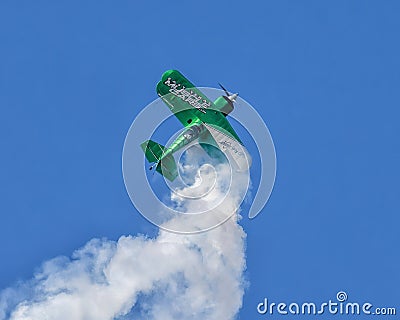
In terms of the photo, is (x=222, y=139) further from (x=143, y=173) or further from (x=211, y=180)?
(x=143, y=173)

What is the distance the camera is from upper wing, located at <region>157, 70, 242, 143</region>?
59688 millimetres

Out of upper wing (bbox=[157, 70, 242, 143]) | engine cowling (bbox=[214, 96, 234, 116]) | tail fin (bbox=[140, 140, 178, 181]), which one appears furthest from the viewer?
engine cowling (bbox=[214, 96, 234, 116])

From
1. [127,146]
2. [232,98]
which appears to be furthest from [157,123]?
[232,98]

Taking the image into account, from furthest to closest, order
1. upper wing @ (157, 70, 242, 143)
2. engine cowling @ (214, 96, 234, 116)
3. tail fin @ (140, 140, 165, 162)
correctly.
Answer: engine cowling @ (214, 96, 234, 116)
upper wing @ (157, 70, 242, 143)
tail fin @ (140, 140, 165, 162)

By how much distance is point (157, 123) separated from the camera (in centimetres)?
5784

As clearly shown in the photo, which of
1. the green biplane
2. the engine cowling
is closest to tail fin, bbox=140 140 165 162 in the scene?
the green biplane

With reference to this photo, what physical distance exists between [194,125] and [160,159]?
167 inches

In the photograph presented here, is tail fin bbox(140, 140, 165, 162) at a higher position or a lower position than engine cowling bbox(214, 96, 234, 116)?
lower

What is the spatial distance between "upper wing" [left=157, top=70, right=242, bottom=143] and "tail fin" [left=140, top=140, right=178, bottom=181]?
13.8 ft

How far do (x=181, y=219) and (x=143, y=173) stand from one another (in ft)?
15.4

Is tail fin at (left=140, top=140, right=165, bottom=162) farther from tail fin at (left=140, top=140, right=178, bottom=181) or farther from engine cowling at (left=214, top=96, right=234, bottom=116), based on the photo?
engine cowling at (left=214, top=96, right=234, bottom=116)

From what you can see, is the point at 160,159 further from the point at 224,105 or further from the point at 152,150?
the point at 224,105

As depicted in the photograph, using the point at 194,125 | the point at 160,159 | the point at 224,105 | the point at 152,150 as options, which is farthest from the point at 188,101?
the point at 160,159

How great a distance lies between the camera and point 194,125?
60.4 metres
